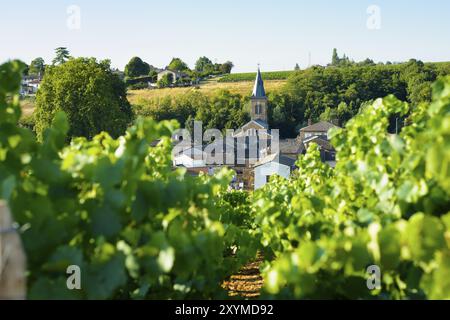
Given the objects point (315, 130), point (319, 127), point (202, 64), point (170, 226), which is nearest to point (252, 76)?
point (202, 64)

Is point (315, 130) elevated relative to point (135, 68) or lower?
lower

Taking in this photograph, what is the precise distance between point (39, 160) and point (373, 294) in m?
1.93

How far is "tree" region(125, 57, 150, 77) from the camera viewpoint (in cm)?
11350

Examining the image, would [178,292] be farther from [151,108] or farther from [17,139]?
[151,108]

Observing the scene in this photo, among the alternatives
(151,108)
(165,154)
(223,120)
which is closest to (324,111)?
(223,120)

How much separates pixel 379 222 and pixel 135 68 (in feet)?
373

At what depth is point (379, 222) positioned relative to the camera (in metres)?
3.35

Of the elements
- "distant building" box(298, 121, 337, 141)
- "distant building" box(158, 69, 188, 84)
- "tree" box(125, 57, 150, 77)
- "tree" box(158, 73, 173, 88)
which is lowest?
"distant building" box(298, 121, 337, 141)

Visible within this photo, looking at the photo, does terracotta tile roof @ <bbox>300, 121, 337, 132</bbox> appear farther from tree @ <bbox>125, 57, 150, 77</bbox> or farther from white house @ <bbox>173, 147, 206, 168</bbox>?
tree @ <bbox>125, 57, 150, 77</bbox>

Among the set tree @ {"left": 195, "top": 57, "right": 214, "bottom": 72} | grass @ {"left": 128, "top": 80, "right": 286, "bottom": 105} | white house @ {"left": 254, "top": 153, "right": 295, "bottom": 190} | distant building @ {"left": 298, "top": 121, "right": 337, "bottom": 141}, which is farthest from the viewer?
tree @ {"left": 195, "top": 57, "right": 214, "bottom": 72}

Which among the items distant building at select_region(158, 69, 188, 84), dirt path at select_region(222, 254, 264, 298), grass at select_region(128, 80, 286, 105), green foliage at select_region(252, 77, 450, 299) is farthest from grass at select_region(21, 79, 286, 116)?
green foliage at select_region(252, 77, 450, 299)

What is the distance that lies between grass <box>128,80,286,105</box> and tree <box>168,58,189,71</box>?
62.3 ft

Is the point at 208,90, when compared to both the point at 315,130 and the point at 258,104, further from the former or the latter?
the point at 315,130

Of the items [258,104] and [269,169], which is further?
[258,104]
